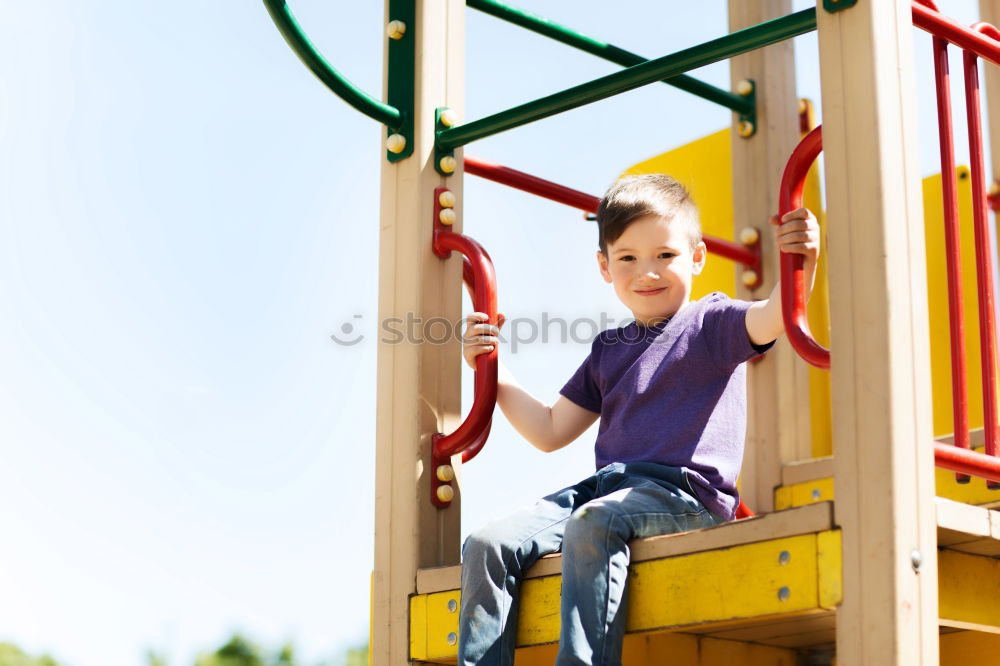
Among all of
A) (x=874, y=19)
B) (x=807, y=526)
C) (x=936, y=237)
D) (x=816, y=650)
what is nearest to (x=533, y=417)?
(x=816, y=650)

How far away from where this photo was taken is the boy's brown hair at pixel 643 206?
250 centimetres

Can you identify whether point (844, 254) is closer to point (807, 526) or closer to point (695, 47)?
point (807, 526)

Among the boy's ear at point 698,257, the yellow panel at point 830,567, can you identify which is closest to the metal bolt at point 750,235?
the boy's ear at point 698,257

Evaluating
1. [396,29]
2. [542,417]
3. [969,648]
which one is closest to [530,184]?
[396,29]

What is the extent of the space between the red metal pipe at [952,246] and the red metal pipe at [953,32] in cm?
2

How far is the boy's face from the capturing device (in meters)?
2.50

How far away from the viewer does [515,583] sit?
2.24 m

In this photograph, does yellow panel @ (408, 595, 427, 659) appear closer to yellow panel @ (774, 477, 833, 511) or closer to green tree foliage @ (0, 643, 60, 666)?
yellow panel @ (774, 477, 833, 511)

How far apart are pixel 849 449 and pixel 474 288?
1027 mm

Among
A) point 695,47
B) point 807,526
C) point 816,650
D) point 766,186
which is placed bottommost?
point 816,650

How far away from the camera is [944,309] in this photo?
12.5ft

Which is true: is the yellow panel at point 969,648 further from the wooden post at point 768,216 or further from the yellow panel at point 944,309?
the yellow panel at point 944,309

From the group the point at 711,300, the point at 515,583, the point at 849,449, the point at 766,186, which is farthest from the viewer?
the point at 766,186

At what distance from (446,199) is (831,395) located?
1.07m
